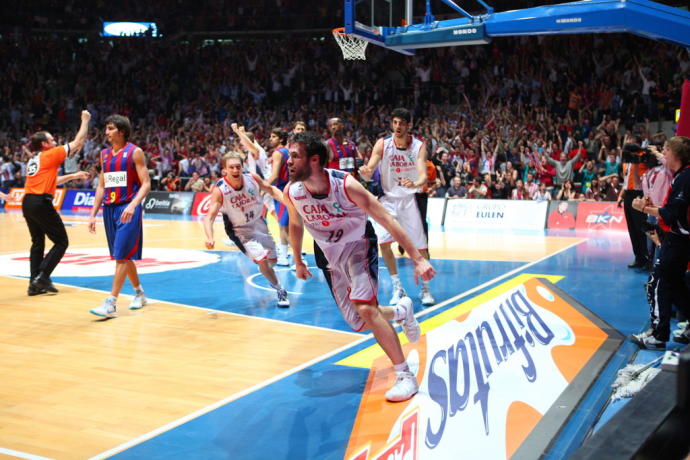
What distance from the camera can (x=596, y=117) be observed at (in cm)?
2009

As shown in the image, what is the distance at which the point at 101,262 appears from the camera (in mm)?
11297

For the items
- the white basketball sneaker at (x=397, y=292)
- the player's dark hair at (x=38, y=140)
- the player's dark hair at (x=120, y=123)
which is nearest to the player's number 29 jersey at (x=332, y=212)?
the white basketball sneaker at (x=397, y=292)

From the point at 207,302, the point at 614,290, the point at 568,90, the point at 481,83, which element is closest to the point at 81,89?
the point at 481,83

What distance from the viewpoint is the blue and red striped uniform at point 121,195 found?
7.20 metres

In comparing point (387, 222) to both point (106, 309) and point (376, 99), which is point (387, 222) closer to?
point (106, 309)

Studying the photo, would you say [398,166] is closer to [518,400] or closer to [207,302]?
[207,302]

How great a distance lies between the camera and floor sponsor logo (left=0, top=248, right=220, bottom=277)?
10.4 metres

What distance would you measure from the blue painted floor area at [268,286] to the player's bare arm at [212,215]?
0.96 m

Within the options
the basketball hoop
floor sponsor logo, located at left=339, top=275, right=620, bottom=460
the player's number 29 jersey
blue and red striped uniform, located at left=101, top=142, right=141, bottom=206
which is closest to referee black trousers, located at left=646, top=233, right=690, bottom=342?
floor sponsor logo, located at left=339, top=275, right=620, bottom=460

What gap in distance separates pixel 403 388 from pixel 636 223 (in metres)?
7.00

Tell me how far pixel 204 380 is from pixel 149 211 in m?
18.2

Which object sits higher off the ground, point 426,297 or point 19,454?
point 19,454

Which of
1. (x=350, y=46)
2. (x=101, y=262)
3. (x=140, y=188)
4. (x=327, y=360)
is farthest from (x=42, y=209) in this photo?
(x=350, y=46)

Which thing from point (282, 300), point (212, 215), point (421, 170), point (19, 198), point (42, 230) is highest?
point (421, 170)
